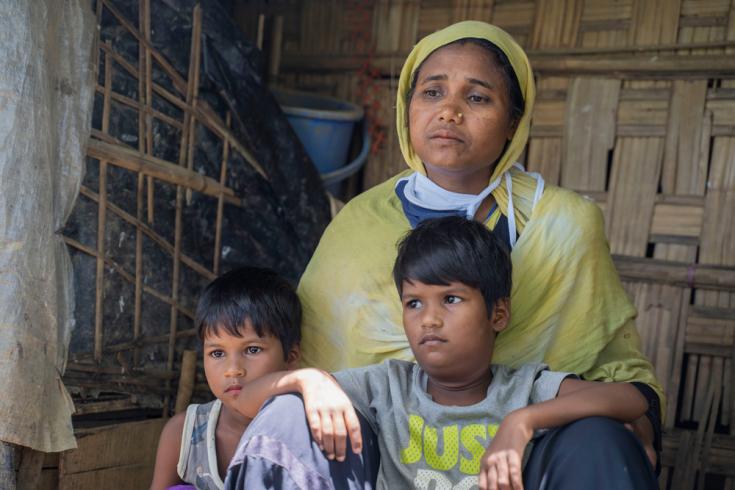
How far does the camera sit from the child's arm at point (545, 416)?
1803 mm

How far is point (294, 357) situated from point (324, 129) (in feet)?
5.56

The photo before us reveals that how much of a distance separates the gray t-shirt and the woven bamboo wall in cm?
184

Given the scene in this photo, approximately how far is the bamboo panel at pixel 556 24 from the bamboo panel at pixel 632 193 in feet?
1.73

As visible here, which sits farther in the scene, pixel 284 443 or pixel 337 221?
pixel 337 221

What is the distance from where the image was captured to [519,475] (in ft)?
5.89

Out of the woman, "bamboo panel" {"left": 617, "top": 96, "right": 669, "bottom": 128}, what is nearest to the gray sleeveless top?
the woman

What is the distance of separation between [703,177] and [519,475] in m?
2.40

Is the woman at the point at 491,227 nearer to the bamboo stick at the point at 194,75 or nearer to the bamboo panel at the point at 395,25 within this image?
the bamboo stick at the point at 194,75

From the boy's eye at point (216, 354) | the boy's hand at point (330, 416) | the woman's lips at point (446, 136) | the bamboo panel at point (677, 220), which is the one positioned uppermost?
the woman's lips at point (446, 136)

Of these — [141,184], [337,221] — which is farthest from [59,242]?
[337,221]

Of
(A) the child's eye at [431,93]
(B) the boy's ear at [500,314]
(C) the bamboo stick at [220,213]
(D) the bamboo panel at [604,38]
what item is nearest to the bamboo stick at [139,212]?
(C) the bamboo stick at [220,213]

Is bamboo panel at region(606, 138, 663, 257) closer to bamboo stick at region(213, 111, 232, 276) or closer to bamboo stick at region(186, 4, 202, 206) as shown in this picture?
bamboo stick at region(213, 111, 232, 276)

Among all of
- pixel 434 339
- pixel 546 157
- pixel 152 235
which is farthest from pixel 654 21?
pixel 434 339

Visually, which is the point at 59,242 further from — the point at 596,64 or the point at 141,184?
the point at 596,64
